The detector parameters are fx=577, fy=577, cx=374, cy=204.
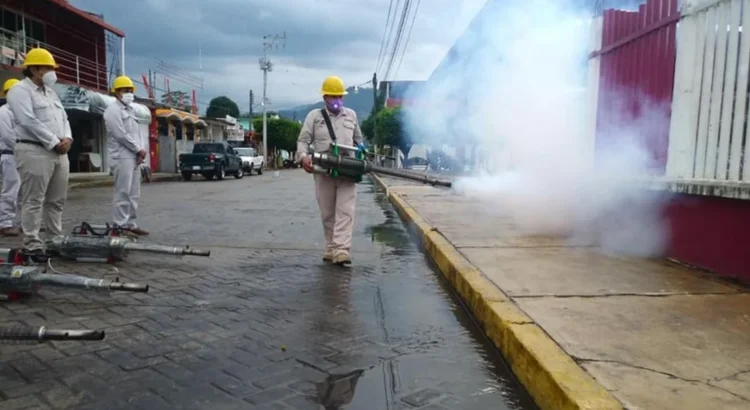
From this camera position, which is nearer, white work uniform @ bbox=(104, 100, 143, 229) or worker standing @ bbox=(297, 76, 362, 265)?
worker standing @ bbox=(297, 76, 362, 265)

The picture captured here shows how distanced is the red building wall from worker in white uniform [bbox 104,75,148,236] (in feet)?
50.9

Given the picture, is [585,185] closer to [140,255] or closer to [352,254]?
[352,254]

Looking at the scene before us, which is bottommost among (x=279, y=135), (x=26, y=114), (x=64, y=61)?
(x=26, y=114)

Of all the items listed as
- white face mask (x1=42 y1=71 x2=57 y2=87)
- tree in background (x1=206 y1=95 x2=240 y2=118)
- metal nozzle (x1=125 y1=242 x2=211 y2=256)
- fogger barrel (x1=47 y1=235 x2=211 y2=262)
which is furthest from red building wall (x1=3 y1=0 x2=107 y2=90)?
tree in background (x1=206 y1=95 x2=240 y2=118)

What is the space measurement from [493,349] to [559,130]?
14.5 ft

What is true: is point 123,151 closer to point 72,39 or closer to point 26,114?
point 26,114

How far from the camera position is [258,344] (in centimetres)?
337

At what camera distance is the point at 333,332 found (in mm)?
3631

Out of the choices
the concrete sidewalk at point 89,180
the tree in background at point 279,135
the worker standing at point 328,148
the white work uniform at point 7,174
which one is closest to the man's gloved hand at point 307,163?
the worker standing at point 328,148

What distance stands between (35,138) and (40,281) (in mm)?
2007

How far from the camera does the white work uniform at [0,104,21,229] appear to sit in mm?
7059

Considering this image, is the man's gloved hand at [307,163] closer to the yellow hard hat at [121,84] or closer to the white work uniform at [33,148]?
the white work uniform at [33,148]

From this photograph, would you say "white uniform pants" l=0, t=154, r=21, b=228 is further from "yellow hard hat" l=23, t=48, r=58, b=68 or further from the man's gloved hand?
the man's gloved hand

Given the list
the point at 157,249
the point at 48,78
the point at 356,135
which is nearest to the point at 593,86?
the point at 356,135
